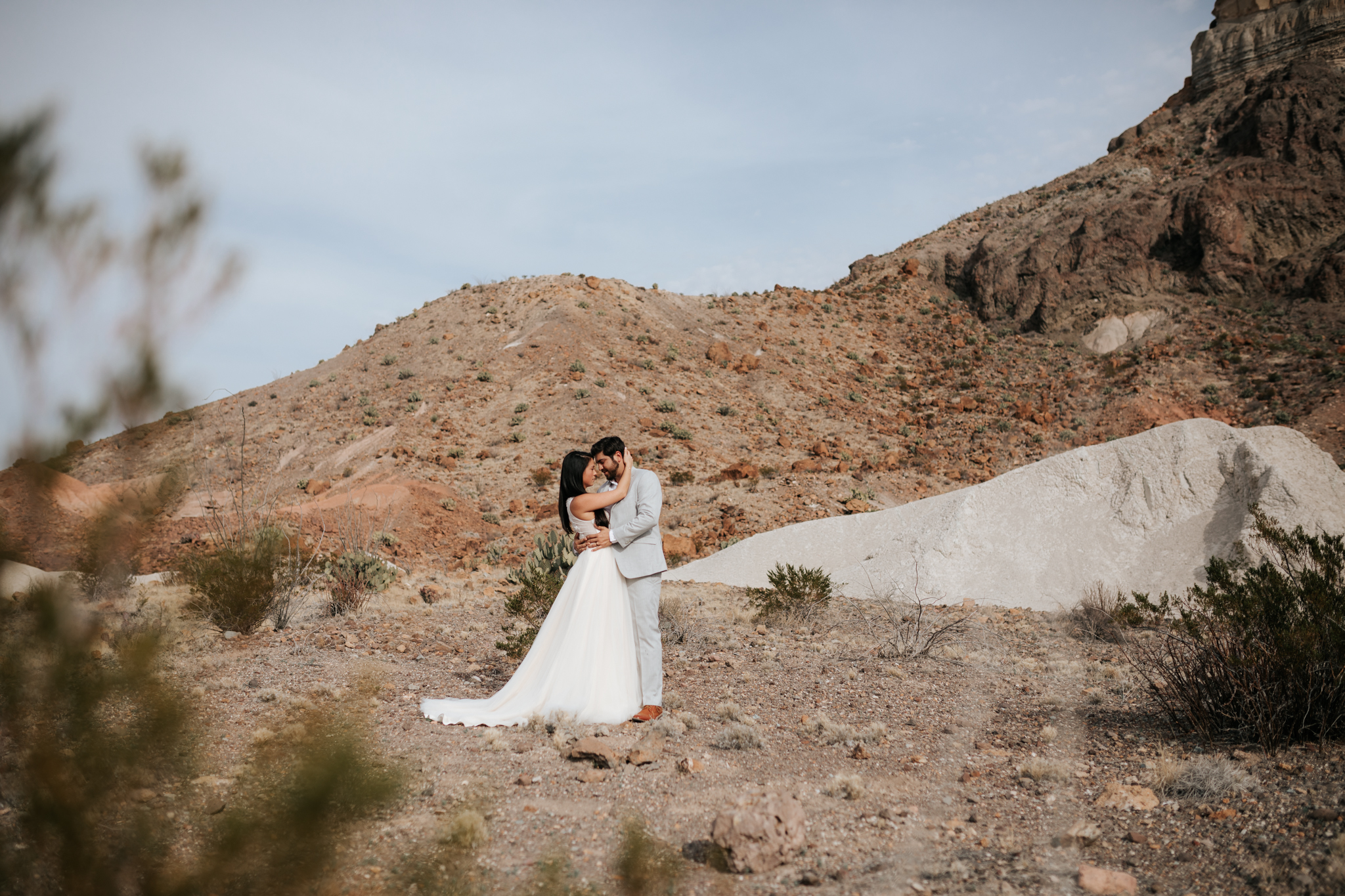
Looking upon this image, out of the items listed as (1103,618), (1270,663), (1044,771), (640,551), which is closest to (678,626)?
(640,551)

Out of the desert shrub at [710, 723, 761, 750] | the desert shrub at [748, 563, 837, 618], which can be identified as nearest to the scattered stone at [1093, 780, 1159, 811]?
the desert shrub at [710, 723, 761, 750]

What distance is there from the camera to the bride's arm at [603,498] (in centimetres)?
474

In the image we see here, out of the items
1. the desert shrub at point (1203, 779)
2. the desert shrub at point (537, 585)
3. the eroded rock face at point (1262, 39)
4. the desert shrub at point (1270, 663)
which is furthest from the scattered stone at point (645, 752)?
the eroded rock face at point (1262, 39)

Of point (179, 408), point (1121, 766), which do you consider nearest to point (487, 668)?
point (1121, 766)

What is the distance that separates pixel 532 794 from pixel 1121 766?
3.01m

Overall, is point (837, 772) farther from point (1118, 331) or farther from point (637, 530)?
point (1118, 331)

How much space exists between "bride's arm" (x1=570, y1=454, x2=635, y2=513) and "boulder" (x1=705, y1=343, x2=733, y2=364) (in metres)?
23.3

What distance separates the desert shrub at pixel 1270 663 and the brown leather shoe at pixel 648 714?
300 centimetres

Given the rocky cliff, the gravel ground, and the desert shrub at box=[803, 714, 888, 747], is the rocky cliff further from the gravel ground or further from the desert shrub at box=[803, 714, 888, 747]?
the desert shrub at box=[803, 714, 888, 747]

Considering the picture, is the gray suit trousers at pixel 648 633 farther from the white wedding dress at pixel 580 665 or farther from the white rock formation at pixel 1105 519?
the white rock formation at pixel 1105 519

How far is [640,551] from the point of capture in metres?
4.80

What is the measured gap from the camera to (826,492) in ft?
62.5

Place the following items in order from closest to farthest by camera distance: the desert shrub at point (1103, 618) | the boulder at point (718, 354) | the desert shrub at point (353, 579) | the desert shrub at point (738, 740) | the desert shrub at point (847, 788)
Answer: the desert shrub at point (847, 788), the desert shrub at point (738, 740), the desert shrub at point (1103, 618), the desert shrub at point (353, 579), the boulder at point (718, 354)

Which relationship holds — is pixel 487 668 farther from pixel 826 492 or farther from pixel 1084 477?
pixel 826 492
